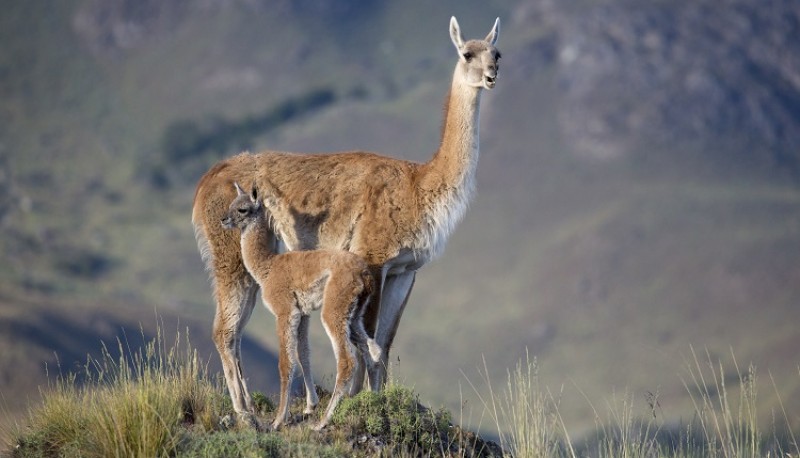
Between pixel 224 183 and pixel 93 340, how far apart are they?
8272cm

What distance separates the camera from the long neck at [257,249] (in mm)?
14406

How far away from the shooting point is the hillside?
109m

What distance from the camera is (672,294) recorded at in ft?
373

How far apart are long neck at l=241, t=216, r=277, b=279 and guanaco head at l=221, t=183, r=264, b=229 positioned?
2.4 inches

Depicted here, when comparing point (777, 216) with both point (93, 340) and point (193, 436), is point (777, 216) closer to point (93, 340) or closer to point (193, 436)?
point (93, 340)

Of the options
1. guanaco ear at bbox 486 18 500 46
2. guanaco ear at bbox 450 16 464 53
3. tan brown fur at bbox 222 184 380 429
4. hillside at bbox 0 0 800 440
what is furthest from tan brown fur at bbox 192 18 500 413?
hillside at bbox 0 0 800 440

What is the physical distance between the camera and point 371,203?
15.1 metres

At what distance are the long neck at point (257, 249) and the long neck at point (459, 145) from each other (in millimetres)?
1932

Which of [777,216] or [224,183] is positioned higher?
[777,216]

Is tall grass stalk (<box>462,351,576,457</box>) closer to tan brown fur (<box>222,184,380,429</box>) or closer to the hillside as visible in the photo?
tan brown fur (<box>222,184,380,429</box>)

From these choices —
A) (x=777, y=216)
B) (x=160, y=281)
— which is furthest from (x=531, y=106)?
(x=160, y=281)

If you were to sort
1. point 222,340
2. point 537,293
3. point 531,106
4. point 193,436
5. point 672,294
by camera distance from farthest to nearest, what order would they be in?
point 531,106 < point 537,293 < point 672,294 < point 222,340 < point 193,436

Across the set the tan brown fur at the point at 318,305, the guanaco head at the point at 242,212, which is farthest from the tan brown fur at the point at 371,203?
the tan brown fur at the point at 318,305

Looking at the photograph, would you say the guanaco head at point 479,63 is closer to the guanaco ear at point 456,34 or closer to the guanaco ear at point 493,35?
the guanaco ear at point 456,34
